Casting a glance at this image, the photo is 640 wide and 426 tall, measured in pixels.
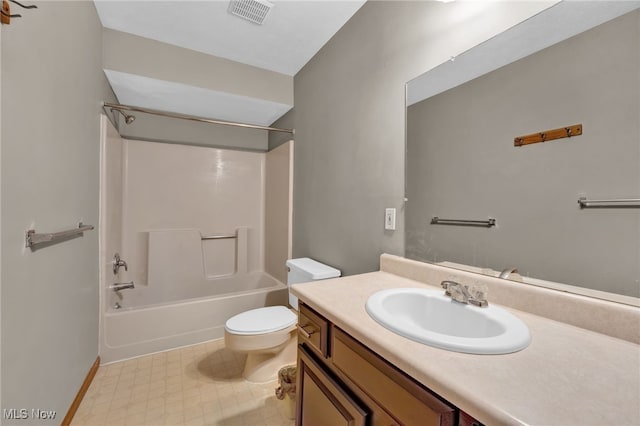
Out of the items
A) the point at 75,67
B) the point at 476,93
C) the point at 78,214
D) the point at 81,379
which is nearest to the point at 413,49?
the point at 476,93

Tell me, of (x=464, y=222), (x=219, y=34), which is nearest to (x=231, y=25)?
(x=219, y=34)

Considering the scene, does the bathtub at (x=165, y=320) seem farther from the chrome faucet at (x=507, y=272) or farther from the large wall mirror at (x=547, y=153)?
the chrome faucet at (x=507, y=272)

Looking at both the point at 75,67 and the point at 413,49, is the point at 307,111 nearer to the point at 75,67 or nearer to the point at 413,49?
the point at 413,49

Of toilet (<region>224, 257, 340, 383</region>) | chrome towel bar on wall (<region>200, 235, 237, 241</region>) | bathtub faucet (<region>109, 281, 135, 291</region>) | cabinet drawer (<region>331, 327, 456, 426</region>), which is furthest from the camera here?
chrome towel bar on wall (<region>200, 235, 237, 241</region>)

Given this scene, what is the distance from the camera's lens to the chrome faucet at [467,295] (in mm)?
846

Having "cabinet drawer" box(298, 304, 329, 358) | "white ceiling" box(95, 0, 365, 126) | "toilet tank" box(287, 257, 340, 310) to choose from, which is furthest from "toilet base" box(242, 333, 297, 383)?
"white ceiling" box(95, 0, 365, 126)

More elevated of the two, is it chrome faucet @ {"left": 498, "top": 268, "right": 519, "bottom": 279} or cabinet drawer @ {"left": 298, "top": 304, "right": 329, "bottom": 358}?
chrome faucet @ {"left": 498, "top": 268, "right": 519, "bottom": 279}

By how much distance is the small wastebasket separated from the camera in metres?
1.44

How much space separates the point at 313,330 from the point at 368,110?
1.26 m

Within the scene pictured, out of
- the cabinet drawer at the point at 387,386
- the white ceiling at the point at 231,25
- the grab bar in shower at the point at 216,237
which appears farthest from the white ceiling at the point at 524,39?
the grab bar in shower at the point at 216,237

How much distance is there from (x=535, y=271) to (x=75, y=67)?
230 cm

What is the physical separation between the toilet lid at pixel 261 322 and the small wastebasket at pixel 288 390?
0.83 ft

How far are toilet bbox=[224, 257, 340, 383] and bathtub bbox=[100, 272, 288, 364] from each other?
56 cm

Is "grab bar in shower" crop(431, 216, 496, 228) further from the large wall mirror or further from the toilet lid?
the toilet lid
